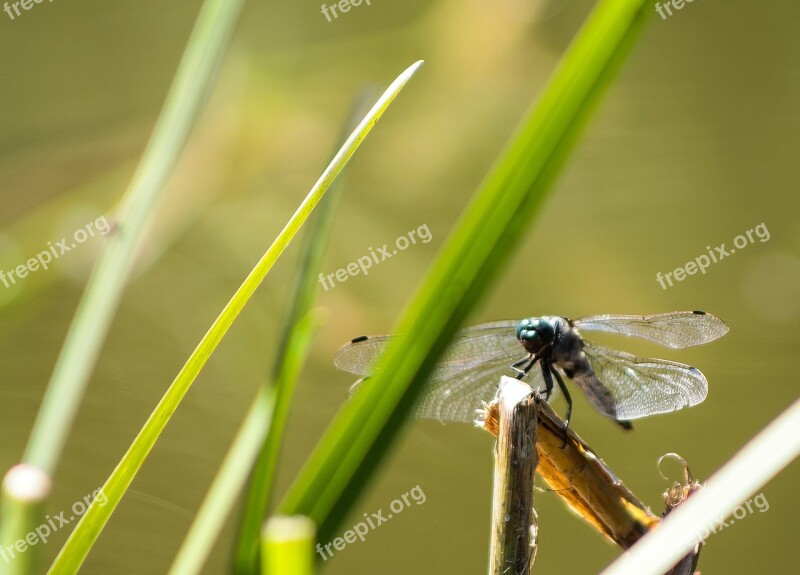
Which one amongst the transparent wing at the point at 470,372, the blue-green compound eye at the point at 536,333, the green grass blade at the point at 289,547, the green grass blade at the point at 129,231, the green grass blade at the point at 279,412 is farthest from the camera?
the transparent wing at the point at 470,372

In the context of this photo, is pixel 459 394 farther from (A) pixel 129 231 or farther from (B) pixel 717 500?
(B) pixel 717 500

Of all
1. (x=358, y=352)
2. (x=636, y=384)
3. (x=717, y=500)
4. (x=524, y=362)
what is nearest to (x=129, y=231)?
→ (x=717, y=500)

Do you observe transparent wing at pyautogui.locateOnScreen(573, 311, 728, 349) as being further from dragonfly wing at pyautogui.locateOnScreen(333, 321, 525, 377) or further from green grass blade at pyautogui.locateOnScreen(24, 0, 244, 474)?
green grass blade at pyautogui.locateOnScreen(24, 0, 244, 474)

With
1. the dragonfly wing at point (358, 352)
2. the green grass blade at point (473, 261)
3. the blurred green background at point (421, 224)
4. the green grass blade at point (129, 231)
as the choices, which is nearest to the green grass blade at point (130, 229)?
the green grass blade at point (129, 231)

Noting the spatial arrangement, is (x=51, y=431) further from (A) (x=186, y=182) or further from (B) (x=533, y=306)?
(B) (x=533, y=306)

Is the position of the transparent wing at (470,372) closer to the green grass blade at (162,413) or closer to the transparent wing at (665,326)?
the transparent wing at (665,326)

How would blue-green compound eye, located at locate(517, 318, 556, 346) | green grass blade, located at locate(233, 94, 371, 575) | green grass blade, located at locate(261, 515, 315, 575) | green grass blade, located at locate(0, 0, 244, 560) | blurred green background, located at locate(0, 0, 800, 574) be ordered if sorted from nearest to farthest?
green grass blade, located at locate(261, 515, 315, 575), green grass blade, located at locate(233, 94, 371, 575), green grass blade, located at locate(0, 0, 244, 560), blue-green compound eye, located at locate(517, 318, 556, 346), blurred green background, located at locate(0, 0, 800, 574)

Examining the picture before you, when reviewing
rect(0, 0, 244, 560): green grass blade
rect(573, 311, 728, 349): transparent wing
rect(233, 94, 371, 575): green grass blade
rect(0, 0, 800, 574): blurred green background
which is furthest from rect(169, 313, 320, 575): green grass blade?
rect(0, 0, 800, 574): blurred green background
